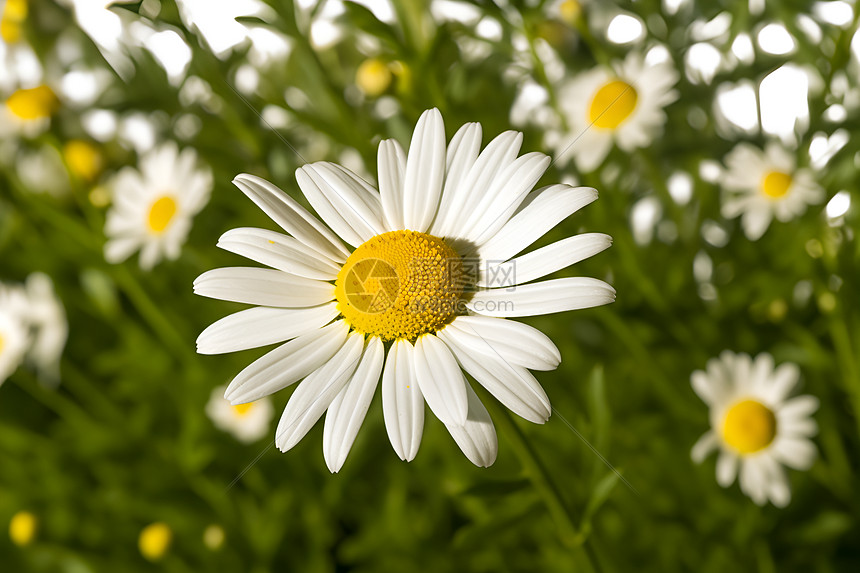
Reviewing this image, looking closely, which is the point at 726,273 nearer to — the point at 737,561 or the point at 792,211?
the point at 792,211

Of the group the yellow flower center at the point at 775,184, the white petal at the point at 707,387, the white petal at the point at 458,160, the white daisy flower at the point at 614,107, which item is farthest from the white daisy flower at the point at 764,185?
the white petal at the point at 458,160

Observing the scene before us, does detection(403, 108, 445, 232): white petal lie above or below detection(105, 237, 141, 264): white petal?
above

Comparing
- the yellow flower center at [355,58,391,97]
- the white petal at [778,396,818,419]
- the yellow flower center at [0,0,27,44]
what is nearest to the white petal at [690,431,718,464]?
the white petal at [778,396,818,419]

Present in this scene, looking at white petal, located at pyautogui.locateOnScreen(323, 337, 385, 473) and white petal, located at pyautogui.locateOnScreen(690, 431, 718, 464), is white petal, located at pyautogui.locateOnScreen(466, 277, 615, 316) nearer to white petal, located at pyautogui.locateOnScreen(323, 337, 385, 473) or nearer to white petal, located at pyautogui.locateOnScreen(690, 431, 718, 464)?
white petal, located at pyautogui.locateOnScreen(323, 337, 385, 473)

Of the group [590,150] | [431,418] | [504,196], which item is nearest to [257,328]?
[504,196]

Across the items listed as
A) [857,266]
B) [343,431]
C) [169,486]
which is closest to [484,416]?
[343,431]

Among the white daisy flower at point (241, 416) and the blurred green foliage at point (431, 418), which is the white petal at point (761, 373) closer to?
the blurred green foliage at point (431, 418)
